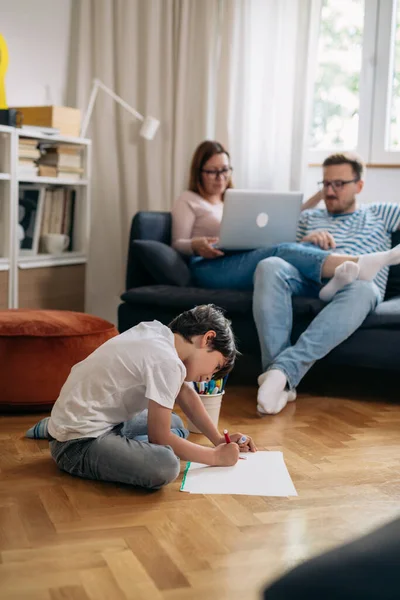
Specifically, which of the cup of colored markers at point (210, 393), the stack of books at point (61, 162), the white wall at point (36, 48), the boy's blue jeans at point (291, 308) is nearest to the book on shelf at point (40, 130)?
the stack of books at point (61, 162)

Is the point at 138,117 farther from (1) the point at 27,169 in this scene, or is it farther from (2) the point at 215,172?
(1) the point at 27,169

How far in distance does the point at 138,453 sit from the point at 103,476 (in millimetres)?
127

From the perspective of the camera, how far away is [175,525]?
1.83 metres

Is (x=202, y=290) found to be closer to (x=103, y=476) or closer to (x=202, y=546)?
(x=103, y=476)

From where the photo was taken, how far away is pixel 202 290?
348 cm

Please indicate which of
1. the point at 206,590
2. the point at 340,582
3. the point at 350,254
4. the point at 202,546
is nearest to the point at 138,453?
the point at 202,546

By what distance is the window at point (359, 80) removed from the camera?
4.16m

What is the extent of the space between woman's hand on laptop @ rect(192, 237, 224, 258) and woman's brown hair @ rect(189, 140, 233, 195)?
14.4 inches

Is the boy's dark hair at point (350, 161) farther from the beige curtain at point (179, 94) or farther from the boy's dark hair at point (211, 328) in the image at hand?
the boy's dark hair at point (211, 328)

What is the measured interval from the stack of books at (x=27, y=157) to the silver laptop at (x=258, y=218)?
0.97 meters

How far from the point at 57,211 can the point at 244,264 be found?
3.51ft

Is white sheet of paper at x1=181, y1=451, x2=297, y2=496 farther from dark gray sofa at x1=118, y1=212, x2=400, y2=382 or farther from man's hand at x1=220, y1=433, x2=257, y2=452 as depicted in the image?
dark gray sofa at x1=118, y1=212, x2=400, y2=382

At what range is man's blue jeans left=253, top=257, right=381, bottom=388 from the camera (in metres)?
3.09

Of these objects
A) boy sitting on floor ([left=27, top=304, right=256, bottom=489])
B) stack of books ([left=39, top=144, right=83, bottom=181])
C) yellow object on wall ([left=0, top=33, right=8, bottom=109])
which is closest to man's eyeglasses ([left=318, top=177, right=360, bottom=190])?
stack of books ([left=39, top=144, right=83, bottom=181])
